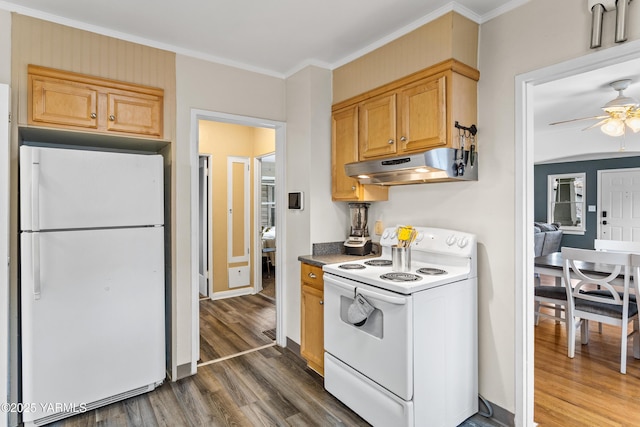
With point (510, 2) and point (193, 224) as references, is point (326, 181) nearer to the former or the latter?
point (193, 224)

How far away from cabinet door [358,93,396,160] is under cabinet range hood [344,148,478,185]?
0.34ft

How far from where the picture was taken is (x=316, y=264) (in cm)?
267

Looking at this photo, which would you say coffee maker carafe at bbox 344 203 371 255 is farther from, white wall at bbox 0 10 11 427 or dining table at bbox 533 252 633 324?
white wall at bbox 0 10 11 427

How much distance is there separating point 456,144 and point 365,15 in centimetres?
105

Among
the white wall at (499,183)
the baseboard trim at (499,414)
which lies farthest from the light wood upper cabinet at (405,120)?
the baseboard trim at (499,414)

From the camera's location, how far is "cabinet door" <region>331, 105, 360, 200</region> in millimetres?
2811

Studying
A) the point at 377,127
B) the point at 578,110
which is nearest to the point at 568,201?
the point at 578,110

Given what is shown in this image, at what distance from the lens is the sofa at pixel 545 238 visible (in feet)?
20.1

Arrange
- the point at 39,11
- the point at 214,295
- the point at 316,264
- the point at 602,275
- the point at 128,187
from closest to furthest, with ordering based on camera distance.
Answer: the point at 39,11 < the point at 128,187 < the point at 316,264 < the point at 602,275 < the point at 214,295

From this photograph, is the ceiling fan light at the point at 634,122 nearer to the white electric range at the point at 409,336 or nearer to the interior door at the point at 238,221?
the white electric range at the point at 409,336

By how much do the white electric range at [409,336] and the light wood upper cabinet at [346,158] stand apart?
62 cm

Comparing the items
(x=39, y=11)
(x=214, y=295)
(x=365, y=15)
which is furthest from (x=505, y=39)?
(x=214, y=295)

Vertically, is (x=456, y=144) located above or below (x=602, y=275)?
above

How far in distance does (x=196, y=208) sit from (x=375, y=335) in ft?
5.71
